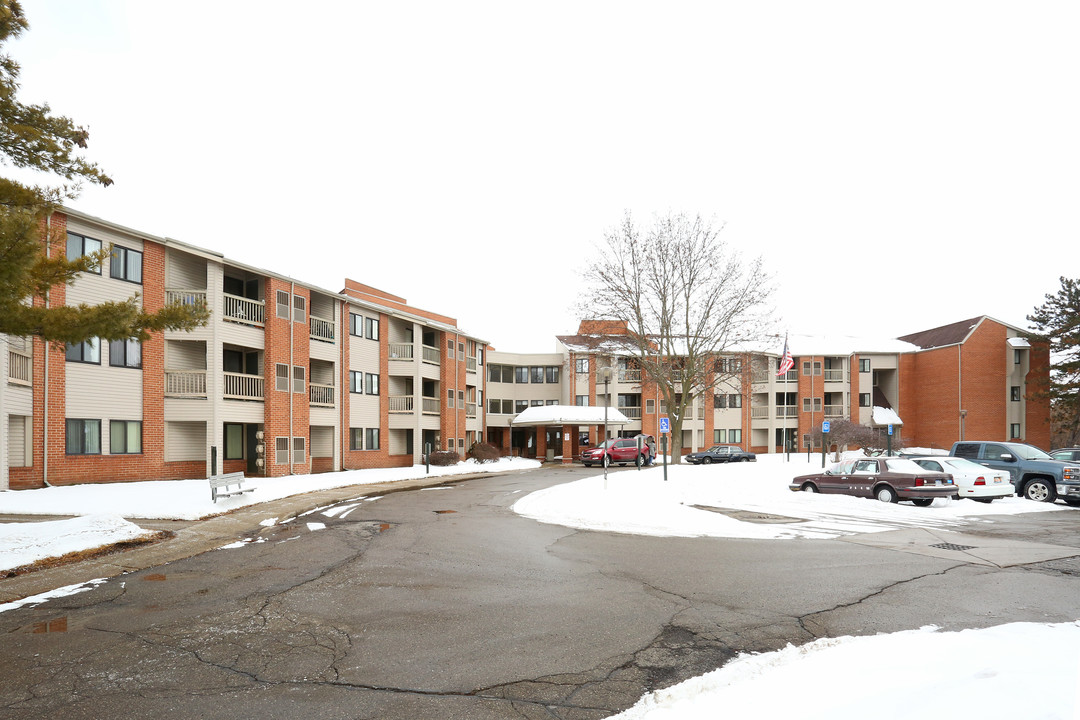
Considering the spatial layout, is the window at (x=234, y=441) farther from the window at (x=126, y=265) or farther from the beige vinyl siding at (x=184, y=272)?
the window at (x=126, y=265)

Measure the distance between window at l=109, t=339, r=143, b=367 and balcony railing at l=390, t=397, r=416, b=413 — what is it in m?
15.0

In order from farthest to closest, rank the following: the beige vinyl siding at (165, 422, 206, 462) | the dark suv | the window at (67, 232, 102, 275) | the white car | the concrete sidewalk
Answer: the beige vinyl siding at (165, 422, 206, 462)
the window at (67, 232, 102, 275)
the dark suv
the white car
the concrete sidewalk

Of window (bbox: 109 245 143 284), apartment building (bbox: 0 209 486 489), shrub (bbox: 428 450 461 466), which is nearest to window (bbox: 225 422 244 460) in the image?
apartment building (bbox: 0 209 486 489)

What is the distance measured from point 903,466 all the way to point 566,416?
110 feet

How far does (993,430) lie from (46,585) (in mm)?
60069

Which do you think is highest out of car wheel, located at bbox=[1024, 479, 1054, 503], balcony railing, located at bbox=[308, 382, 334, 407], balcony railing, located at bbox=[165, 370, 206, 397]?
balcony railing, located at bbox=[165, 370, 206, 397]

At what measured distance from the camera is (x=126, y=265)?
2358cm

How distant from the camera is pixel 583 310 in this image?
118 feet

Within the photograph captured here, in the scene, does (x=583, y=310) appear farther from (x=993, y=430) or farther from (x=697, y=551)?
(x=993, y=430)

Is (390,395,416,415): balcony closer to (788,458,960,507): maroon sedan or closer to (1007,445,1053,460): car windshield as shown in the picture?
(788,458,960,507): maroon sedan

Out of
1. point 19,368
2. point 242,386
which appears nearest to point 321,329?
point 242,386

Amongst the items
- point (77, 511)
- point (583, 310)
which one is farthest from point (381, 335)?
point (77, 511)

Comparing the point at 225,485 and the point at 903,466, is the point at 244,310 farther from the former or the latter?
the point at 903,466

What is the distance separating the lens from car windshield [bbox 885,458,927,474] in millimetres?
18297
